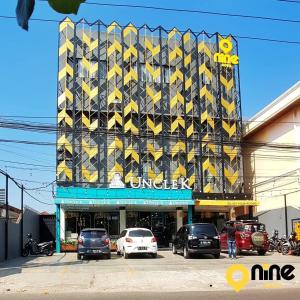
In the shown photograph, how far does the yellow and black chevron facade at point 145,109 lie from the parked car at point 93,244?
11908 millimetres

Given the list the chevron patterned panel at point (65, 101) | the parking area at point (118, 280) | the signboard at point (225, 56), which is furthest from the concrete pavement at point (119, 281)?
the signboard at point (225, 56)

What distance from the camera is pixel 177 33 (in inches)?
1673

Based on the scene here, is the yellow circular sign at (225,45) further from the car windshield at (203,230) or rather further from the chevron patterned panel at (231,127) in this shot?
the car windshield at (203,230)

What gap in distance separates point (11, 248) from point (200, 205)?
14208 millimetres

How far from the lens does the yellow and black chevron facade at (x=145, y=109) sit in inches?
1521

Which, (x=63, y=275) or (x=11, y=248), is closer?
(x=63, y=275)

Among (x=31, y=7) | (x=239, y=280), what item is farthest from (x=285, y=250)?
(x=31, y=7)

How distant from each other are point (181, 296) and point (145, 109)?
94.4 ft

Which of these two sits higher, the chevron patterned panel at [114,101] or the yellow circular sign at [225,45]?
the yellow circular sign at [225,45]

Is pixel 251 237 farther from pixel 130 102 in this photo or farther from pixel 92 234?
pixel 130 102

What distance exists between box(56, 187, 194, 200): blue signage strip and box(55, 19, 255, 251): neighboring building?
2.42 feet

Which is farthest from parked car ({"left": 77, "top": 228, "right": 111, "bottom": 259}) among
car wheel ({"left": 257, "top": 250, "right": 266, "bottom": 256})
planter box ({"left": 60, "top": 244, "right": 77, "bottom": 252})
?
car wheel ({"left": 257, "top": 250, "right": 266, "bottom": 256})

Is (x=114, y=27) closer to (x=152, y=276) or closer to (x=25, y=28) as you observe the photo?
(x=152, y=276)

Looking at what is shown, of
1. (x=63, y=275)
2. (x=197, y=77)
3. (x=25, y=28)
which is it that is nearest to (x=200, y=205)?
(x=197, y=77)
